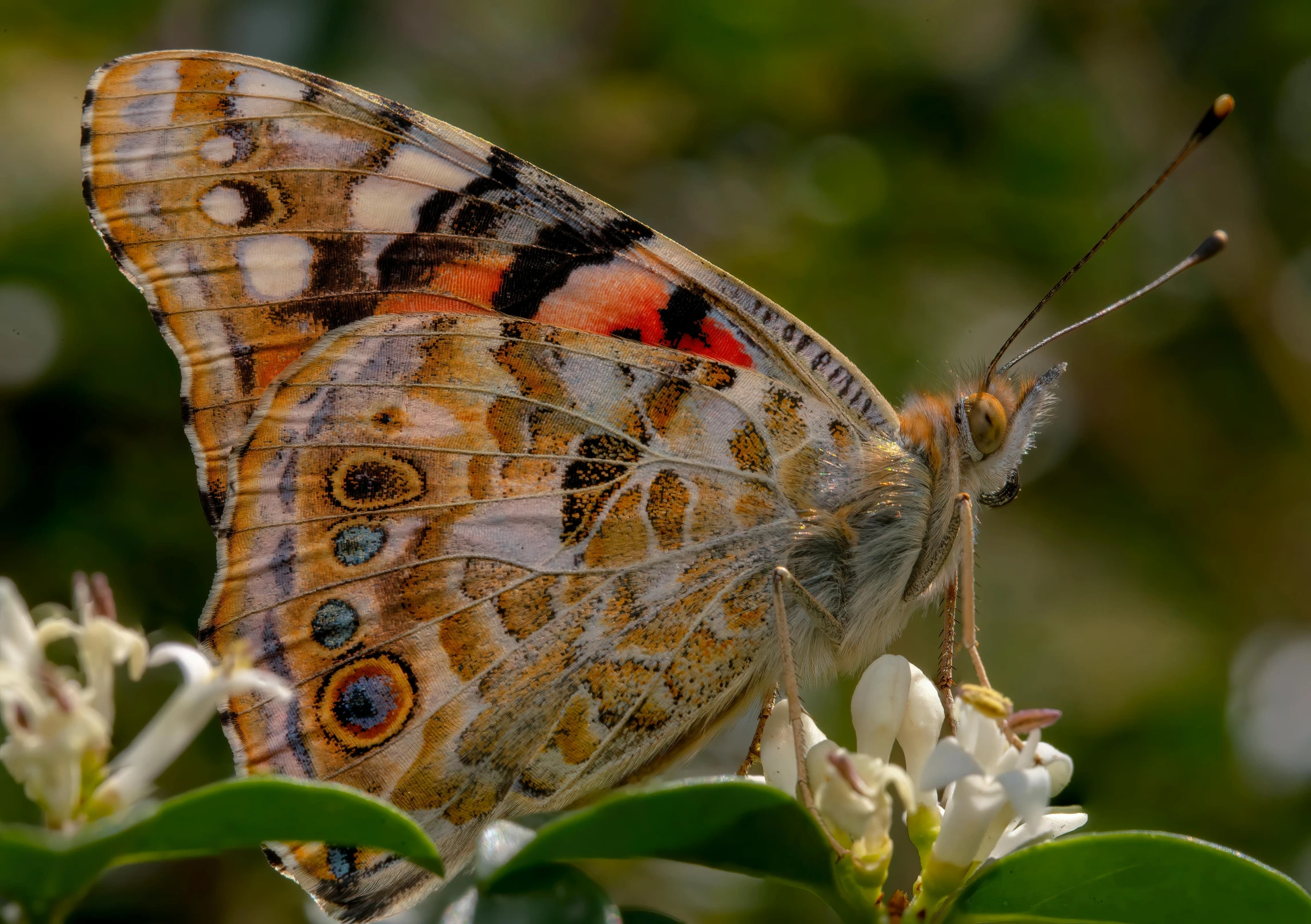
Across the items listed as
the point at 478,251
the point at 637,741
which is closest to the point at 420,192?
the point at 478,251

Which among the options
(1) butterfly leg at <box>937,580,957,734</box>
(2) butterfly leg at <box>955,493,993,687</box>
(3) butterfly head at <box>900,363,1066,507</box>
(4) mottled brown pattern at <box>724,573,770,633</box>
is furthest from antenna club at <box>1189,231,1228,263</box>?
(4) mottled brown pattern at <box>724,573,770,633</box>

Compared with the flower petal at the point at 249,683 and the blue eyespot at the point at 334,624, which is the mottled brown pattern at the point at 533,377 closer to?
the blue eyespot at the point at 334,624

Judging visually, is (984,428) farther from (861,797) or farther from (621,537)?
(861,797)

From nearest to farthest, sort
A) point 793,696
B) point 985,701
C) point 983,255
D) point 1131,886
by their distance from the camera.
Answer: point 1131,886
point 985,701
point 793,696
point 983,255

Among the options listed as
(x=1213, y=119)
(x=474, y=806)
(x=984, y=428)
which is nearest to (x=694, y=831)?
(x=474, y=806)

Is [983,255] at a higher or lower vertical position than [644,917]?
higher

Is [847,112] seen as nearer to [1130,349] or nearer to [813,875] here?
[1130,349]
